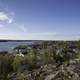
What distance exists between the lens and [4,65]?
25.0 ft

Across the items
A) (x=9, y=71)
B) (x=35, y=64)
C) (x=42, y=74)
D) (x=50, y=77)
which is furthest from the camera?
(x=35, y=64)

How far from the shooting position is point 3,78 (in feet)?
19.9

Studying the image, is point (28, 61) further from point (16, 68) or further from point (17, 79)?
point (17, 79)

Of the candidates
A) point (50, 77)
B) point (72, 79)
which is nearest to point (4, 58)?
point (50, 77)

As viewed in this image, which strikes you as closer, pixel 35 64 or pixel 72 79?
pixel 72 79

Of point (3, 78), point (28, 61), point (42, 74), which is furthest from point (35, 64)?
point (3, 78)

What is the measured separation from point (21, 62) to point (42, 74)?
224 cm

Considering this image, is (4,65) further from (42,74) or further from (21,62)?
(42,74)

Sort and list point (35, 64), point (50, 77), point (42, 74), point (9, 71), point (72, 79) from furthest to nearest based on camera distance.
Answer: point (35, 64), point (9, 71), point (42, 74), point (50, 77), point (72, 79)

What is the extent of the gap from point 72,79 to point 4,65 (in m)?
3.34

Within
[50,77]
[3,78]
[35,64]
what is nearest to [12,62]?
[35,64]

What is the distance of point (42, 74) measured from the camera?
633 cm

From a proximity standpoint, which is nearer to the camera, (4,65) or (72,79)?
(72,79)

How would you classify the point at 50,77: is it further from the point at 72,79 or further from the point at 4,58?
the point at 4,58
